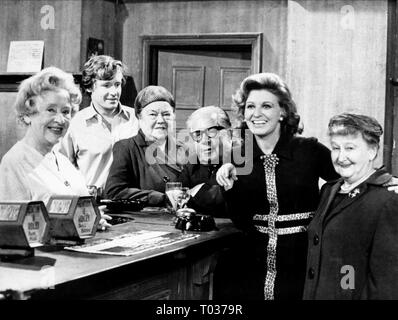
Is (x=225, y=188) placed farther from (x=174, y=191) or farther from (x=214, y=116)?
(x=214, y=116)

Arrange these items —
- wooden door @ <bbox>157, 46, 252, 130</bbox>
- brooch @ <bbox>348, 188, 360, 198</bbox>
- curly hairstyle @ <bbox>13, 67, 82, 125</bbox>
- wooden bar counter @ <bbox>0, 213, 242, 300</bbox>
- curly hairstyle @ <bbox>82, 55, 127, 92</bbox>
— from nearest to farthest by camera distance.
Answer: wooden bar counter @ <bbox>0, 213, 242, 300</bbox>
brooch @ <bbox>348, 188, 360, 198</bbox>
curly hairstyle @ <bbox>13, 67, 82, 125</bbox>
curly hairstyle @ <bbox>82, 55, 127, 92</bbox>
wooden door @ <bbox>157, 46, 252, 130</bbox>

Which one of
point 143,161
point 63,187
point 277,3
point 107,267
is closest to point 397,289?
point 107,267

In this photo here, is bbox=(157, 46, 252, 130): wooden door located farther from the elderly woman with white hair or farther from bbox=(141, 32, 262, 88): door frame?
the elderly woman with white hair

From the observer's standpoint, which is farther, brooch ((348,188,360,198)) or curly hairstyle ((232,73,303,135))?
curly hairstyle ((232,73,303,135))

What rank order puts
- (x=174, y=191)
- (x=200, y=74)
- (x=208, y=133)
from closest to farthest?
1. (x=174, y=191)
2. (x=208, y=133)
3. (x=200, y=74)

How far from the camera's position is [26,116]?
9.23 feet

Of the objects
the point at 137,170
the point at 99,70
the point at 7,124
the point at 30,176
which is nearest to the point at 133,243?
the point at 30,176

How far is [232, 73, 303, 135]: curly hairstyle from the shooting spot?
2.89 meters

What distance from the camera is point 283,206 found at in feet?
9.27

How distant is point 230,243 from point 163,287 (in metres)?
0.51

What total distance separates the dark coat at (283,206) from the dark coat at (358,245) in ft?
1.30

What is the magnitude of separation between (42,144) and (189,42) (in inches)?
130

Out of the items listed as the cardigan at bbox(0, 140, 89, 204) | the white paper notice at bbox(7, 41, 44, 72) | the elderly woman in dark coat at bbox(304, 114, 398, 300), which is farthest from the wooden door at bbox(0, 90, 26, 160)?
the elderly woman in dark coat at bbox(304, 114, 398, 300)
